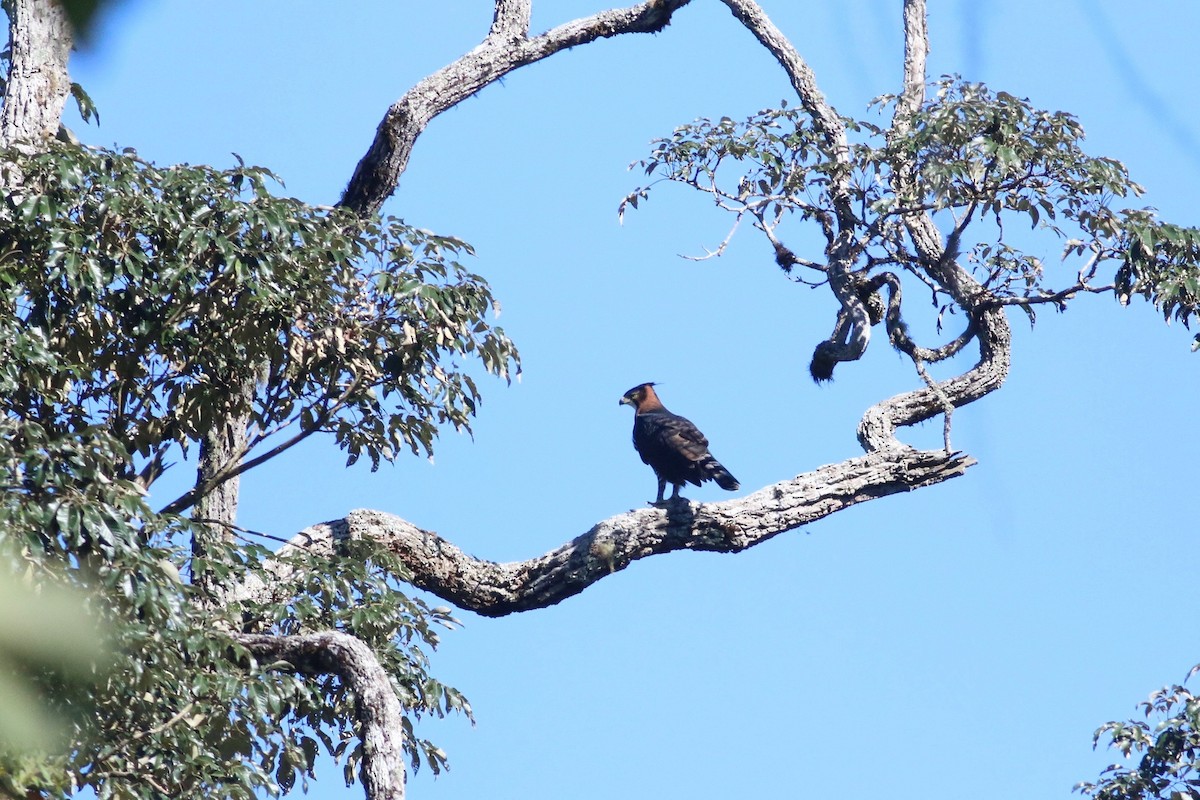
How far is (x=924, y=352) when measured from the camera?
Result: 7.51m

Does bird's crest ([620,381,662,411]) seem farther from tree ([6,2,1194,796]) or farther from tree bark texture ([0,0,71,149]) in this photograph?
tree bark texture ([0,0,71,149])

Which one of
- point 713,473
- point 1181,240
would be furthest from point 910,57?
point 713,473

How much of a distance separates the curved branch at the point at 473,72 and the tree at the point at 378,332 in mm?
18

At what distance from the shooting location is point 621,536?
6.39 metres

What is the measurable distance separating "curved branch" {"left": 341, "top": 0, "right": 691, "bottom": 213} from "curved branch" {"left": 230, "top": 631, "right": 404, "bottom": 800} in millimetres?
3099

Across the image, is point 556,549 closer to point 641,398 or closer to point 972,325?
point 641,398

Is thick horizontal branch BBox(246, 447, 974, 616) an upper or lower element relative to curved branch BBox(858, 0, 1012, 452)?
lower

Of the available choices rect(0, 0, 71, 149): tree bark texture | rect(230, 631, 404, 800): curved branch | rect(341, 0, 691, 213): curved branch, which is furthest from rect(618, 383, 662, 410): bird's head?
rect(0, 0, 71, 149): tree bark texture

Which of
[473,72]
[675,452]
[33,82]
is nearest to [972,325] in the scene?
[675,452]

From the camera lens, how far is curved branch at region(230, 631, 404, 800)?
4684 millimetres

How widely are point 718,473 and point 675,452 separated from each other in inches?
10.1

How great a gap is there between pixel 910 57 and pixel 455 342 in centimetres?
411

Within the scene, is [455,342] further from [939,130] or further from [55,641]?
[55,641]

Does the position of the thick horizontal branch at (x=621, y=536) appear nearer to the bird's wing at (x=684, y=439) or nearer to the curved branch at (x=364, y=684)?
the bird's wing at (x=684, y=439)
